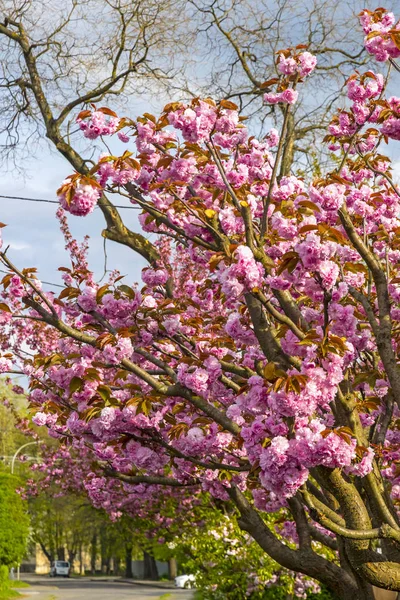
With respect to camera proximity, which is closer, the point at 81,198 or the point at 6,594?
the point at 81,198

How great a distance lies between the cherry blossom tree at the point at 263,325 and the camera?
4074 mm

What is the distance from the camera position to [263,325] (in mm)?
4969

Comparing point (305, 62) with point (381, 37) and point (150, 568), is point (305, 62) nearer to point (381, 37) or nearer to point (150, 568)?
point (381, 37)

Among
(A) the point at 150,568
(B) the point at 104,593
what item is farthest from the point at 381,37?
(A) the point at 150,568

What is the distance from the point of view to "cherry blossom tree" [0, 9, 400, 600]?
4.07 m

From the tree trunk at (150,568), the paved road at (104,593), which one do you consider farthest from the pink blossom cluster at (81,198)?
the tree trunk at (150,568)

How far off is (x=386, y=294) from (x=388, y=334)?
0.93ft

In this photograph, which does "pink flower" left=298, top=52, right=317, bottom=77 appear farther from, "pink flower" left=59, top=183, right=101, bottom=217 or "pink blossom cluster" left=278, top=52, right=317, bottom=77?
"pink flower" left=59, top=183, right=101, bottom=217

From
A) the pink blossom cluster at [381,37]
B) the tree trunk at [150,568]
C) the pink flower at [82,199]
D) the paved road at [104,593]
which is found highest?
the pink blossom cluster at [381,37]

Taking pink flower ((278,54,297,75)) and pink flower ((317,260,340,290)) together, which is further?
pink flower ((278,54,297,75))

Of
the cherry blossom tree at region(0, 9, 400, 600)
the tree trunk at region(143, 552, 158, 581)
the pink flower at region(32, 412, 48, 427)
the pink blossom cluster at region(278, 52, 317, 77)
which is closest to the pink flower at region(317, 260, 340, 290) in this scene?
the cherry blossom tree at region(0, 9, 400, 600)

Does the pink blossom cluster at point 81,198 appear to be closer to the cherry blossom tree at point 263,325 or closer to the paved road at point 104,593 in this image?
the cherry blossom tree at point 263,325

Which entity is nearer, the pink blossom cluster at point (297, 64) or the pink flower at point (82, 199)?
the pink flower at point (82, 199)

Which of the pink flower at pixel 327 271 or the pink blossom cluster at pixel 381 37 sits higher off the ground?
the pink blossom cluster at pixel 381 37
